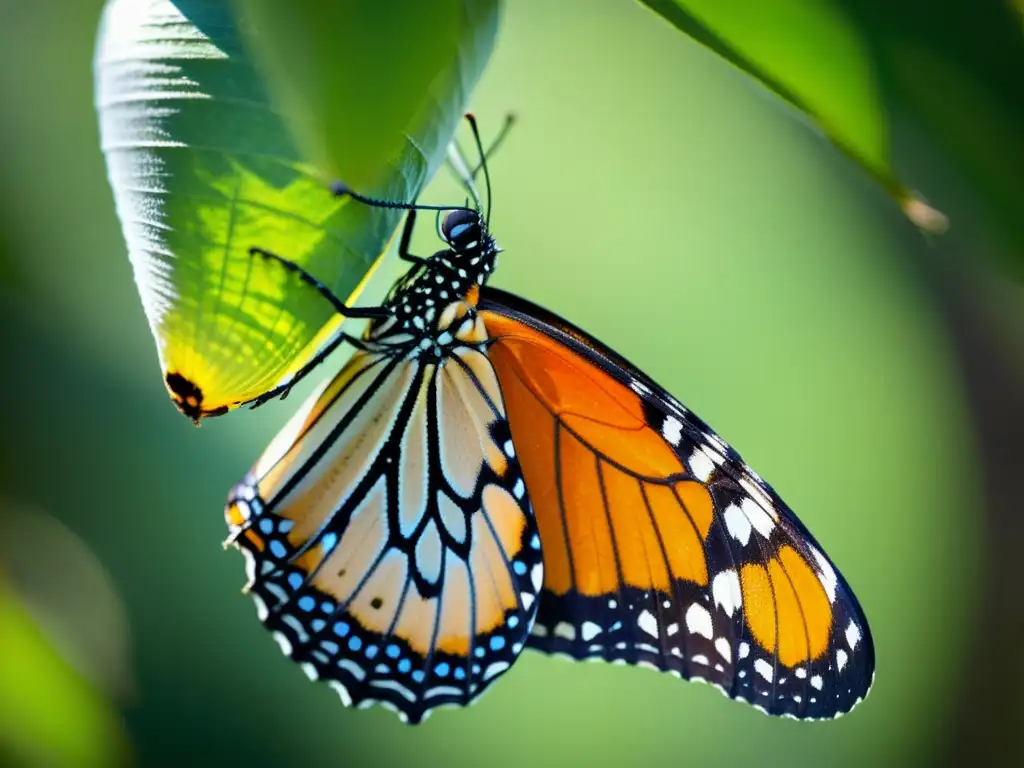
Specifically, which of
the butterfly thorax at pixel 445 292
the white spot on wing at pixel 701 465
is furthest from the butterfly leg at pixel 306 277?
the white spot on wing at pixel 701 465

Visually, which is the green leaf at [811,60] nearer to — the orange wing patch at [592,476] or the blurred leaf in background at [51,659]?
the orange wing patch at [592,476]

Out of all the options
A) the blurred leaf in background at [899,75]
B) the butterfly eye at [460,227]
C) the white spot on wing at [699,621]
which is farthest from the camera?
the white spot on wing at [699,621]

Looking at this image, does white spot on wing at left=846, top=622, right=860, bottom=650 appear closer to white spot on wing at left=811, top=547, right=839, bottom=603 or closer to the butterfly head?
white spot on wing at left=811, top=547, right=839, bottom=603

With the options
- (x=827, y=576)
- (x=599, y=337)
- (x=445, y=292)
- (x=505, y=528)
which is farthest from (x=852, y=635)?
(x=599, y=337)

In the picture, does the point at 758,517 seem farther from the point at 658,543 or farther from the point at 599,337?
the point at 599,337

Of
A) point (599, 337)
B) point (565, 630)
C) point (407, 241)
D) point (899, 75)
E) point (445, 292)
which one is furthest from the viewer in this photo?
point (599, 337)

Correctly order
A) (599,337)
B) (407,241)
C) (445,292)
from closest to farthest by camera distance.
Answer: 1. (407,241)
2. (445,292)
3. (599,337)

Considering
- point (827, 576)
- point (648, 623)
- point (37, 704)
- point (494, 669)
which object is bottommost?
point (37, 704)
